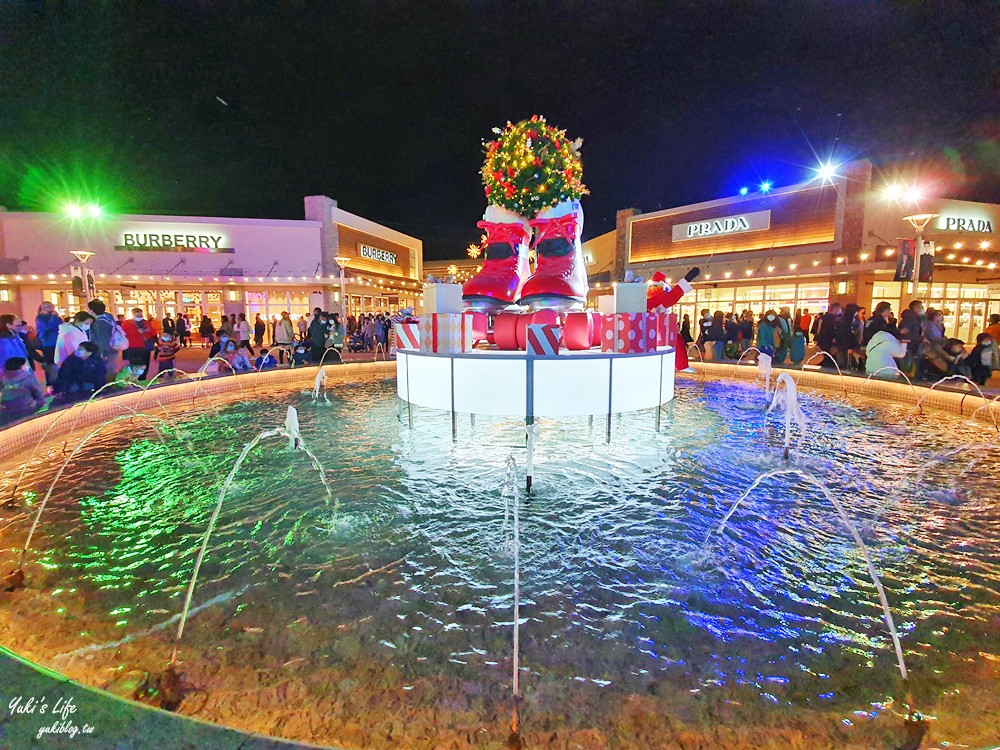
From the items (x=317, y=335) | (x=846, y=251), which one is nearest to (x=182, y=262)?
(x=317, y=335)

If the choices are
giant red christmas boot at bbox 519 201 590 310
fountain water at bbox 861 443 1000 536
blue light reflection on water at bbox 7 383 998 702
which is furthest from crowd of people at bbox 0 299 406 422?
fountain water at bbox 861 443 1000 536

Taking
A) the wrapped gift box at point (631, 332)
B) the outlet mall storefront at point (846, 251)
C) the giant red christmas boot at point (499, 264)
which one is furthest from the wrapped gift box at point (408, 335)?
the outlet mall storefront at point (846, 251)

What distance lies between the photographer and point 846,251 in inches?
825

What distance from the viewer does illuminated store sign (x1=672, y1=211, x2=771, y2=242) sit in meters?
24.4

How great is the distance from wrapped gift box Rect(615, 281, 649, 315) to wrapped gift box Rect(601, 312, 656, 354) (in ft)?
0.98

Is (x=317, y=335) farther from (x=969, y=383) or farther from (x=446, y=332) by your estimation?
(x=969, y=383)

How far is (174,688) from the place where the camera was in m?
2.02

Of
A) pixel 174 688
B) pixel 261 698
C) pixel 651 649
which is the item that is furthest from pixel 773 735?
pixel 174 688

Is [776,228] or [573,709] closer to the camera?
[573,709]

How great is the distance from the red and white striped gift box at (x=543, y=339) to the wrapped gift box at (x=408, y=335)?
1.58 metres

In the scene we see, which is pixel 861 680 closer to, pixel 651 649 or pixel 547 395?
pixel 651 649

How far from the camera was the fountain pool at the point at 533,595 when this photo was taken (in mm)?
1936

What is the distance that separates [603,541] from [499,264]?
5.09 metres

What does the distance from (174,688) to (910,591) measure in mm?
3793
